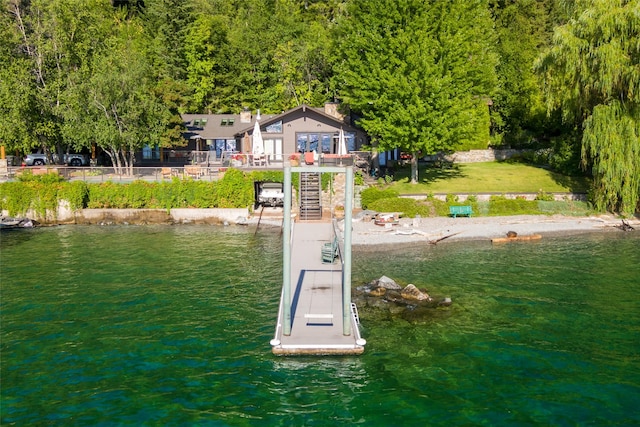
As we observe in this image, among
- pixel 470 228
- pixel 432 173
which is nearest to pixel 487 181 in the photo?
pixel 432 173

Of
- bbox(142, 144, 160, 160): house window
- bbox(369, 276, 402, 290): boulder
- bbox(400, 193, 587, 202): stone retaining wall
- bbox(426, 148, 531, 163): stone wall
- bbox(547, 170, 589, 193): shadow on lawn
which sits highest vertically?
bbox(142, 144, 160, 160): house window

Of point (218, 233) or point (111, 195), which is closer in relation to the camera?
point (218, 233)

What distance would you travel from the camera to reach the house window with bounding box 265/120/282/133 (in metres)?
54.9

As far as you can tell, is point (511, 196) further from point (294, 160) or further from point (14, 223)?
point (14, 223)

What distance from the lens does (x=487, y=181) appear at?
50.7m

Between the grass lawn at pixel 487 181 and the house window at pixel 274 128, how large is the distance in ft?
40.8

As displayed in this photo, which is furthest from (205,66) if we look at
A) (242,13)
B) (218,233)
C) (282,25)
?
(218,233)

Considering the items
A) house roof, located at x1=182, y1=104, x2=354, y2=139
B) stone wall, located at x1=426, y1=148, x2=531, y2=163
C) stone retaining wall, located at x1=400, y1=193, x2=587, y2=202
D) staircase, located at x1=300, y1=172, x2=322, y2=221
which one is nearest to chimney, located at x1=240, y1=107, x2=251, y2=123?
house roof, located at x1=182, y1=104, x2=354, y2=139

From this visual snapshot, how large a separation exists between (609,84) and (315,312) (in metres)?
31.5

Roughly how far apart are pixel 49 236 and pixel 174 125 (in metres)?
19.0

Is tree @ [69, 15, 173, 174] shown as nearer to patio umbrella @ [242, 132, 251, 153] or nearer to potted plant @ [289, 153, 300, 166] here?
patio umbrella @ [242, 132, 251, 153]

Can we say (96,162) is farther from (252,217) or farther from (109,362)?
(109,362)

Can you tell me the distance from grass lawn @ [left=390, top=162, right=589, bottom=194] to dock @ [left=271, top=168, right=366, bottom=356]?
77.0ft

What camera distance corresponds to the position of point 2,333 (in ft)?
73.9
